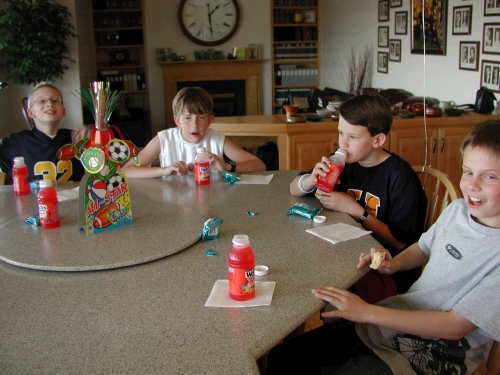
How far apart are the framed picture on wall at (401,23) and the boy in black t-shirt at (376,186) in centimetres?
391

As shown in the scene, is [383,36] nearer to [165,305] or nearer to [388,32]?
[388,32]

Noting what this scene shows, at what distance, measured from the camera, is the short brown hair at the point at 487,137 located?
1.26 meters

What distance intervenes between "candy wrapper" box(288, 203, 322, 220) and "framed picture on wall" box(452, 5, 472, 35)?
129 inches

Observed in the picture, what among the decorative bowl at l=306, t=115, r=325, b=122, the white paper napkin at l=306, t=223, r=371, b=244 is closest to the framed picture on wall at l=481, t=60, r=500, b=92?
the decorative bowl at l=306, t=115, r=325, b=122

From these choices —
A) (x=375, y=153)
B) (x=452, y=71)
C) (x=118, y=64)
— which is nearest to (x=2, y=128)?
(x=118, y=64)

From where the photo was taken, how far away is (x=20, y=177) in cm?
221

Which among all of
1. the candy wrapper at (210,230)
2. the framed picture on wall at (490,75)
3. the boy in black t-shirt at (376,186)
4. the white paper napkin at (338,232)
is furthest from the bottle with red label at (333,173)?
the framed picture on wall at (490,75)

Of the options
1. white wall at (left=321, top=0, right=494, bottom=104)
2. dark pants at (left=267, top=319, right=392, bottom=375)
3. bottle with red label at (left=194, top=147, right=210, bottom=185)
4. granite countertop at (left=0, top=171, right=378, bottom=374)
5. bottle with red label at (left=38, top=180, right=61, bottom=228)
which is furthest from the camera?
white wall at (left=321, top=0, right=494, bottom=104)

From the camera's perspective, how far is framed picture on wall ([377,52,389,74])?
19.8 feet

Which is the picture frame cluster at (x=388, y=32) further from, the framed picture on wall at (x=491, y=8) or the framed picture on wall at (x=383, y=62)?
the framed picture on wall at (x=491, y=8)

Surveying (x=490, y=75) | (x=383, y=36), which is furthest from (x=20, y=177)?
(x=383, y=36)

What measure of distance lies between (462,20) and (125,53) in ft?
17.1

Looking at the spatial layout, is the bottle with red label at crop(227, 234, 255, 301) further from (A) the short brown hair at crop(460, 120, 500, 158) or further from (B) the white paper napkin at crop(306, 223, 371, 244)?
(A) the short brown hair at crop(460, 120, 500, 158)

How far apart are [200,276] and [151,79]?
716 centimetres
